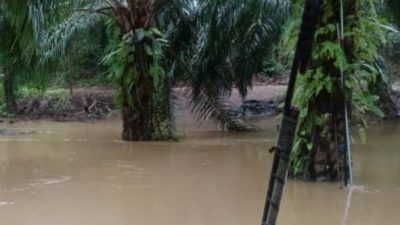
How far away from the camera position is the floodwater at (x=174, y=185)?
6.33 meters

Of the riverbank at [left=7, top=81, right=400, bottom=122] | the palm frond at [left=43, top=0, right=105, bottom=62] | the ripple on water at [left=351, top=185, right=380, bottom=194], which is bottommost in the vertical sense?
the ripple on water at [left=351, top=185, right=380, bottom=194]

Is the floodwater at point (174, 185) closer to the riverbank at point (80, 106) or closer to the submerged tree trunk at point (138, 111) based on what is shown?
the submerged tree trunk at point (138, 111)

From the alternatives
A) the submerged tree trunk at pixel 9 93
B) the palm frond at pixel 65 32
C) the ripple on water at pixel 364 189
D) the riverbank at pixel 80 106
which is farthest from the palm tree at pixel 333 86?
the submerged tree trunk at pixel 9 93

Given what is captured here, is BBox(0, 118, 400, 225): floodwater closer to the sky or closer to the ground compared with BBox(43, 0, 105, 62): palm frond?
closer to the ground

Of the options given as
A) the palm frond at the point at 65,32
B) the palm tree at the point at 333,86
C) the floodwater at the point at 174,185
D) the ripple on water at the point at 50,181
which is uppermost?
the palm frond at the point at 65,32

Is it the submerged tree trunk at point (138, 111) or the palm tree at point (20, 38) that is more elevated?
the palm tree at point (20, 38)

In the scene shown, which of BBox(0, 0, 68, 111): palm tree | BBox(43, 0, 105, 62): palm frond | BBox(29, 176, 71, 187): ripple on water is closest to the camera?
BBox(0, 0, 68, 111): palm tree

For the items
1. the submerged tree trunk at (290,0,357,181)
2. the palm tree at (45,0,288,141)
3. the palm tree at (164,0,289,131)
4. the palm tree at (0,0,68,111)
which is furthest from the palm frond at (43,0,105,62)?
the submerged tree trunk at (290,0,357,181)

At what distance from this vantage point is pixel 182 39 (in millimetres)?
13211

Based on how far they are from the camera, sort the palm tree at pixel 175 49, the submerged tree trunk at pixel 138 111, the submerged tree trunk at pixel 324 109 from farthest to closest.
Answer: the submerged tree trunk at pixel 138 111
the palm tree at pixel 175 49
the submerged tree trunk at pixel 324 109

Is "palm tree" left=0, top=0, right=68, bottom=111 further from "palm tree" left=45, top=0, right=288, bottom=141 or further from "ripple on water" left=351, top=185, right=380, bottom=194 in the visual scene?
"ripple on water" left=351, top=185, right=380, bottom=194

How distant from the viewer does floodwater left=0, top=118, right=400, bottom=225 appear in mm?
6328

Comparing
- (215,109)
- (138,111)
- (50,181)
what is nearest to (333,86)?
(50,181)

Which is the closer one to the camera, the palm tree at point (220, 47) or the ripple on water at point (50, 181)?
the ripple on water at point (50, 181)
